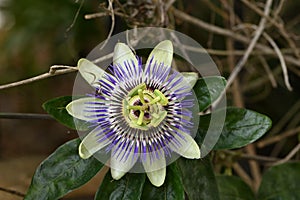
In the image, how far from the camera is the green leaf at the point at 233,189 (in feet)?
3.10

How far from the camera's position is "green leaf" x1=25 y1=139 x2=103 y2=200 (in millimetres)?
748

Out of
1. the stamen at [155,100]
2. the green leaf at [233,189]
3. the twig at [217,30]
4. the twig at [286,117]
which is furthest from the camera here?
the twig at [286,117]

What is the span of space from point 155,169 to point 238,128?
0.49ft

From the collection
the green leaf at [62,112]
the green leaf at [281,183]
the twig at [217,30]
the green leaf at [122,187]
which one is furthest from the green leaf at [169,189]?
the twig at [217,30]

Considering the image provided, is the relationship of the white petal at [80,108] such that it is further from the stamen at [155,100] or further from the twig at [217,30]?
the twig at [217,30]

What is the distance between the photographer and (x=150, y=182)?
0.77 meters

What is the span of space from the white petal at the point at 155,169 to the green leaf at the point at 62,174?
7cm

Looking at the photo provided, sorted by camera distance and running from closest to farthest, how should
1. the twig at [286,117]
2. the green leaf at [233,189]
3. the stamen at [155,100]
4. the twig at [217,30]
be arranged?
the stamen at [155,100] → the green leaf at [233,189] → the twig at [217,30] → the twig at [286,117]

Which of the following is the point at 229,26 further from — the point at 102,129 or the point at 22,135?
the point at 22,135

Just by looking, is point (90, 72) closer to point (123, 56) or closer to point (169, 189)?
point (123, 56)

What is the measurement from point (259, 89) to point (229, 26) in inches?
11.0

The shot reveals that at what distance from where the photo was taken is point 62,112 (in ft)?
2.49

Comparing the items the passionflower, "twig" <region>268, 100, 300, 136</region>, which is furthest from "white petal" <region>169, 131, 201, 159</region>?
"twig" <region>268, 100, 300, 136</region>

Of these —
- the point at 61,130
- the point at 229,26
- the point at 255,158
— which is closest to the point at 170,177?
the point at 255,158
